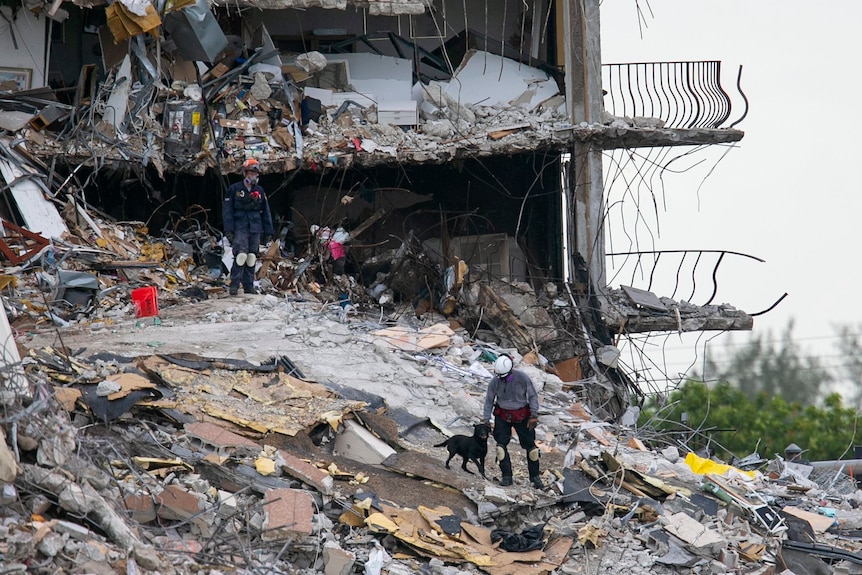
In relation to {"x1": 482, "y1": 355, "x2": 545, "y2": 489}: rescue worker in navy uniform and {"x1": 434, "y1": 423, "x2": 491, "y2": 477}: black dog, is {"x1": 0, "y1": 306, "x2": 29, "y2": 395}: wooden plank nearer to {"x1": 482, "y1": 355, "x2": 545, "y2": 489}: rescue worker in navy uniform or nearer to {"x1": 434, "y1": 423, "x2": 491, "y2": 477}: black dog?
{"x1": 434, "y1": 423, "x2": 491, "y2": 477}: black dog

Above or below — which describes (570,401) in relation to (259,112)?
below

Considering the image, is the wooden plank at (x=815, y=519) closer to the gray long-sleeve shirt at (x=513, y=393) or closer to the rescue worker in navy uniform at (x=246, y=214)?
the gray long-sleeve shirt at (x=513, y=393)

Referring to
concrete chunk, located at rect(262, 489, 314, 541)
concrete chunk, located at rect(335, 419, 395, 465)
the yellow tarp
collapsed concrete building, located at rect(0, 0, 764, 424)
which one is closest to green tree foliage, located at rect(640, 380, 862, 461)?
collapsed concrete building, located at rect(0, 0, 764, 424)

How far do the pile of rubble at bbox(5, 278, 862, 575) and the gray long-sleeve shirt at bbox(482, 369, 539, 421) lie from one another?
28.8 inches

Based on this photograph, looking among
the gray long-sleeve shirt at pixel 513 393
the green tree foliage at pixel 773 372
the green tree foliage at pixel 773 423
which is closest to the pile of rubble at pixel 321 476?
the gray long-sleeve shirt at pixel 513 393

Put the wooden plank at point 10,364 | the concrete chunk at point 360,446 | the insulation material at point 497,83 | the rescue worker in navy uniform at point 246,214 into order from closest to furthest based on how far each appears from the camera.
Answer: the wooden plank at point 10,364 < the concrete chunk at point 360,446 < the rescue worker in navy uniform at point 246,214 < the insulation material at point 497,83

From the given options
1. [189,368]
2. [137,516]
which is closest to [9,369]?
[137,516]

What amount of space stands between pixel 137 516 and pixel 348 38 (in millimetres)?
11624

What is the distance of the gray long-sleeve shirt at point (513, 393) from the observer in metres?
10.4

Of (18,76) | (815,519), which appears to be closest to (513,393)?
(815,519)

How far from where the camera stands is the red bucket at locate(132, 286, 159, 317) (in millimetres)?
13945

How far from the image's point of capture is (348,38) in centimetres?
1864

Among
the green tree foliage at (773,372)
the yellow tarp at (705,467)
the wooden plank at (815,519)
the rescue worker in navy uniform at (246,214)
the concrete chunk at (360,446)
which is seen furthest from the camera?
the green tree foliage at (773,372)

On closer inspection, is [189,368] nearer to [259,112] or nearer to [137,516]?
[137,516]
